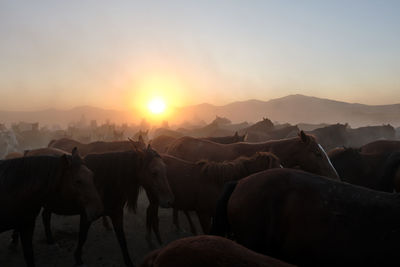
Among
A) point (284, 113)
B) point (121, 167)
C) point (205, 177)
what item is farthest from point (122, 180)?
point (284, 113)

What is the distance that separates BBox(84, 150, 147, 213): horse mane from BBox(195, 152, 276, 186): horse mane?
141cm

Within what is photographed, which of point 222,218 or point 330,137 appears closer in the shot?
point 222,218

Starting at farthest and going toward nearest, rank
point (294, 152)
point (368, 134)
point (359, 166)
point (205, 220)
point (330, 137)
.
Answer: point (368, 134), point (330, 137), point (359, 166), point (294, 152), point (205, 220)

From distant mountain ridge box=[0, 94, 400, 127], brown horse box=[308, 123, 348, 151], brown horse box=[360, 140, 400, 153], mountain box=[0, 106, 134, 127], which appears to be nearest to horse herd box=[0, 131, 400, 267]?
brown horse box=[360, 140, 400, 153]

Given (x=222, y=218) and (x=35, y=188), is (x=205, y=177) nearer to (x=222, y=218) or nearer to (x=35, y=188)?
(x=222, y=218)

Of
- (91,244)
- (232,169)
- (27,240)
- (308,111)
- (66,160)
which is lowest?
(308,111)

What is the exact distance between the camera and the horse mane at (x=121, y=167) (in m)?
5.50

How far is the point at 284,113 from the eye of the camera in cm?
14675

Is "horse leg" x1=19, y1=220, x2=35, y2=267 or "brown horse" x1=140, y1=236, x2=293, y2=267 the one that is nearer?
"brown horse" x1=140, y1=236, x2=293, y2=267

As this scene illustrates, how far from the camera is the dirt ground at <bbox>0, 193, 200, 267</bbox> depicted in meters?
5.55

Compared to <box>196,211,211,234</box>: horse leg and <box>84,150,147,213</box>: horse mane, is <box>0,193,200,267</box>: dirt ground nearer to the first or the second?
<box>84,150,147,213</box>: horse mane

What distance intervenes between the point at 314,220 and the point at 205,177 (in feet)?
9.92

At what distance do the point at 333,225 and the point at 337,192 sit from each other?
1.22 ft

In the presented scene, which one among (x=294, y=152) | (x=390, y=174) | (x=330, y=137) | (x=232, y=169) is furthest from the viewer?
(x=330, y=137)
